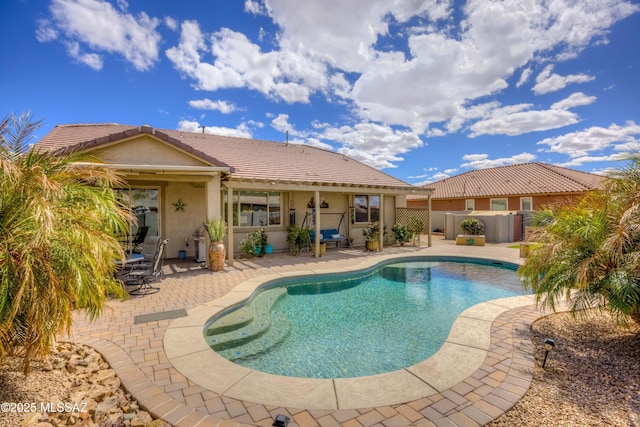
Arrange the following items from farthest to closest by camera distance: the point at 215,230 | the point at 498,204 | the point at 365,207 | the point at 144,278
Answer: the point at 498,204 → the point at 365,207 → the point at 215,230 → the point at 144,278

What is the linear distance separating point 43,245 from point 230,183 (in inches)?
311

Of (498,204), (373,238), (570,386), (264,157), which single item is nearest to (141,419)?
(570,386)

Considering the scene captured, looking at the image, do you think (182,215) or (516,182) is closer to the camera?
(182,215)

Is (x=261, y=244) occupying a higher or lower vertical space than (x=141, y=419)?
higher

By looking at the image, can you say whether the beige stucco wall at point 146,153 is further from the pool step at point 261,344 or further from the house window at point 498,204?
the house window at point 498,204

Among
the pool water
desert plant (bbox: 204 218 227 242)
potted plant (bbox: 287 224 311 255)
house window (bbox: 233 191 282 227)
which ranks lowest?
the pool water

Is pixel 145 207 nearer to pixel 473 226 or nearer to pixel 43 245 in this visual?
pixel 43 245

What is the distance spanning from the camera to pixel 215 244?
30.1 ft

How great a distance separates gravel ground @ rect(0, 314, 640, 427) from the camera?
2.67m

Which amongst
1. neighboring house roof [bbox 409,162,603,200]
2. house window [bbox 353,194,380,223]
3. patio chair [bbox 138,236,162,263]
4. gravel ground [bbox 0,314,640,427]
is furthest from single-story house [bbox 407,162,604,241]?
patio chair [bbox 138,236,162,263]

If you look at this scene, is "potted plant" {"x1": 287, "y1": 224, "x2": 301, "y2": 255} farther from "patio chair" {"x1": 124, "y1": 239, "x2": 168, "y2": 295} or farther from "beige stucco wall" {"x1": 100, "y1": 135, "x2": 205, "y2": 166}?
"patio chair" {"x1": 124, "y1": 239, "x2": 168, "y2": 295}

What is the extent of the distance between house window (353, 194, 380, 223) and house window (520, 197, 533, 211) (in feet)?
49.6

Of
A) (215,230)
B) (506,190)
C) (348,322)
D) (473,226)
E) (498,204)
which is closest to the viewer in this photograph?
(348,322)

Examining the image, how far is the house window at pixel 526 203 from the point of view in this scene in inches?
908
